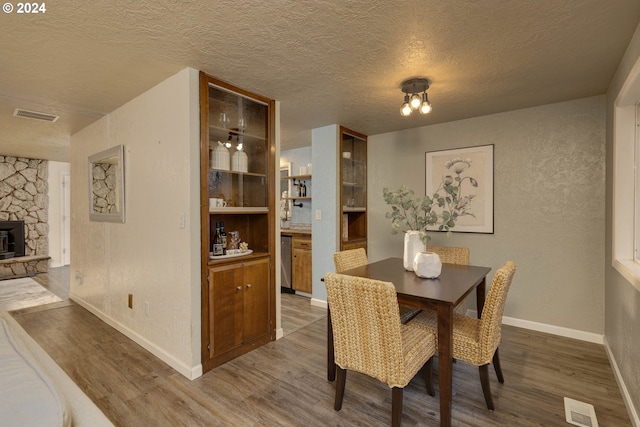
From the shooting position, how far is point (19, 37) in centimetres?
183

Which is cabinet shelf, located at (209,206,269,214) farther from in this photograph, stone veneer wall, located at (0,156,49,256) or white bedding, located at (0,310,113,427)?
stone veneer wall, located at (0,156,49,256)

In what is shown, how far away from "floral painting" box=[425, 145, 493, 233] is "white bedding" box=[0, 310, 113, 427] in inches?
127

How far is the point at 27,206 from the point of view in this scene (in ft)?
19.8

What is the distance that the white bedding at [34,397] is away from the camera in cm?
72

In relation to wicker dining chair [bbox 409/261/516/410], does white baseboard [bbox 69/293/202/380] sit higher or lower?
lower

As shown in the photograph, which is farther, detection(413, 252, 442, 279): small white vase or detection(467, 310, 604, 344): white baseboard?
detection(467, 310, 604, 344): white baseboard

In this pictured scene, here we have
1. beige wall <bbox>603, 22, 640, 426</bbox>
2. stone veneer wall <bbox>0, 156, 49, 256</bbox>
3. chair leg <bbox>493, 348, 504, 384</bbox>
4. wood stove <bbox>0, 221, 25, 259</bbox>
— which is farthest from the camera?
stone veneer wall <bbox>0, 156, 49, 256</bbox>

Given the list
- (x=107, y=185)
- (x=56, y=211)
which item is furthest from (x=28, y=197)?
(x=107, y=185)

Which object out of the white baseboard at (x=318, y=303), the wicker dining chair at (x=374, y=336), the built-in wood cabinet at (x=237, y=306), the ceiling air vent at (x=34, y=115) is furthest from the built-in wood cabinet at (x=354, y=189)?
the ceiling air vent at (x=34, y=115)

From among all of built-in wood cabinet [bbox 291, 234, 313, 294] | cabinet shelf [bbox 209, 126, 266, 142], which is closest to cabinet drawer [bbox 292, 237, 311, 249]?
built-in wood cabinet [bbox 291, 234, 313, 294]

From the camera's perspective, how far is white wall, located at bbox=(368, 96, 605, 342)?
9.31ft

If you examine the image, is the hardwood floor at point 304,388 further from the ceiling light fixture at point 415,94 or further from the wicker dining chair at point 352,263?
the ceiling light fixture at point 415,94

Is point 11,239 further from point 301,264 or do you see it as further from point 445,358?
point 445,358

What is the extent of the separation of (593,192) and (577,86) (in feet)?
3.21
